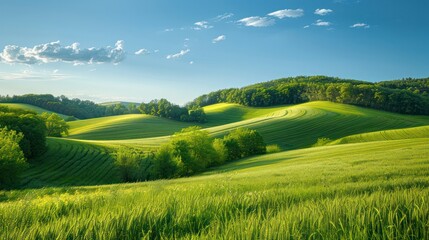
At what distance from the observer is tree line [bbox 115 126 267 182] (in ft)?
167

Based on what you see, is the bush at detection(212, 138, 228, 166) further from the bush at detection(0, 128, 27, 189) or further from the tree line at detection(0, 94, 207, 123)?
the tree line at detection(0, 94, 207, 123)

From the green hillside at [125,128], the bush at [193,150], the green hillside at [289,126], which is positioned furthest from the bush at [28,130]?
the green hillside at [125,128]

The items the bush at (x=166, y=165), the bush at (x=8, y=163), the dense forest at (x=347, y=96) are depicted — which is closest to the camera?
the bush at (x=8, y=163)

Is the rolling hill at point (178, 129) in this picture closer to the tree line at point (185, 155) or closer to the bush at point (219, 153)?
the tree line at point (185, 155)

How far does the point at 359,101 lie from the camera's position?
127 m

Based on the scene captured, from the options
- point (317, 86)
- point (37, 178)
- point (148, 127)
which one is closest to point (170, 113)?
point (148, 127)

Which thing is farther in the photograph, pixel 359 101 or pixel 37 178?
pixel 359 101

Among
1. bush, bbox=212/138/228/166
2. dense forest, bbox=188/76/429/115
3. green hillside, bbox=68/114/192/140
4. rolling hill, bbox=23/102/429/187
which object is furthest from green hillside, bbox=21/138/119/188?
dense forest, bbox=188/76/429/115

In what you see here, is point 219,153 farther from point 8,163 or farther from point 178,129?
point 178,129

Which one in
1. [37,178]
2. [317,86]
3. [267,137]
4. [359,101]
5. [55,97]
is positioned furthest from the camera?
[55,97]

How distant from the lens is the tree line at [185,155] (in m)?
50.9

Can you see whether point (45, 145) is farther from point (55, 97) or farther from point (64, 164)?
point (55, 97)

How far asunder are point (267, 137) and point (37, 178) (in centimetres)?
5493

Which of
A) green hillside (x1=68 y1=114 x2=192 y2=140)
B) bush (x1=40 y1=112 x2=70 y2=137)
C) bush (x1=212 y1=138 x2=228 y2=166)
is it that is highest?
bush (x1=40 y1=112 x2=70 y2=137)
